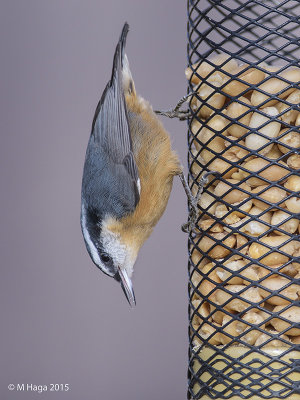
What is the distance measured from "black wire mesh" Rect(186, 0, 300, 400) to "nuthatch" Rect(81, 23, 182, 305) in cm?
51

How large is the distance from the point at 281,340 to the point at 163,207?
805mm

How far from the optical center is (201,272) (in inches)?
66.2

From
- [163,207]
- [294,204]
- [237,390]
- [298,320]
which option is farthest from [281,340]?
[163,207]

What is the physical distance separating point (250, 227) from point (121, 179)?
2.41ft

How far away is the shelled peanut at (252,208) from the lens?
1.55m

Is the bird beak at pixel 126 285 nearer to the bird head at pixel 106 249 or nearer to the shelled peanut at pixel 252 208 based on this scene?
the bird head at pixel 106 249

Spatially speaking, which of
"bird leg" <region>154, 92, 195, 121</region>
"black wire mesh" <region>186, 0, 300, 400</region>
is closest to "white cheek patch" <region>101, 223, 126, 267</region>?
"bird leg" <region>154, 92, 195, 121</region>

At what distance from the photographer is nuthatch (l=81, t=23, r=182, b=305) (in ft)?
7.16

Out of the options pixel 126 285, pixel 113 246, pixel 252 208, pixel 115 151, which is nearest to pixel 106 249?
pixel 113 246

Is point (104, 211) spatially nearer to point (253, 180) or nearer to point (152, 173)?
point (152, 173)

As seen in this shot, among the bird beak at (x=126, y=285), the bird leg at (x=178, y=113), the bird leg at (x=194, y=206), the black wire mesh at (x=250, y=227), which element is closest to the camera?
the black wire mesh at (x=250, y=227)

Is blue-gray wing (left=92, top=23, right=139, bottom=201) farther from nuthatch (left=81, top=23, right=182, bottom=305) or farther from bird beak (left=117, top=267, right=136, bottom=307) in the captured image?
bird beak (left=117, top=267, right=136, bottom=307)

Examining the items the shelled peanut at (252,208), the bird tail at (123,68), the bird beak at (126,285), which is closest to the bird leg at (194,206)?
the shelled peanut at (252,208)

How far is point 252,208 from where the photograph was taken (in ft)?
5.30
